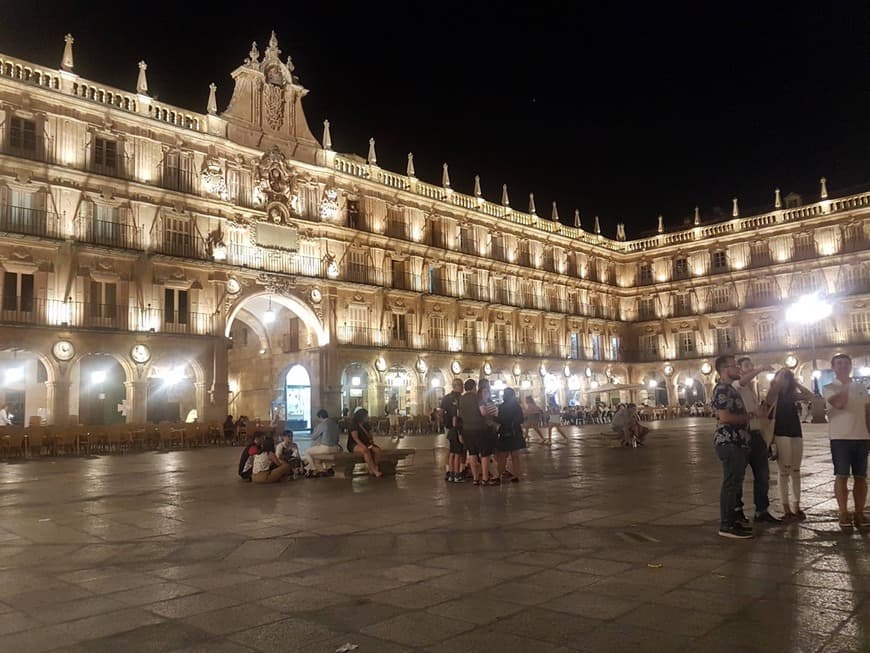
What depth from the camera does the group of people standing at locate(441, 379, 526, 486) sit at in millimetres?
10703

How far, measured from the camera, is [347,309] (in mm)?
36812

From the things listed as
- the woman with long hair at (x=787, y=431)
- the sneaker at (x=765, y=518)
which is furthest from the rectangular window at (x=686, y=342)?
the sneaker at (x=765, y=518)

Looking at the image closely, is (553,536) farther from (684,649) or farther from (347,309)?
(347,309)

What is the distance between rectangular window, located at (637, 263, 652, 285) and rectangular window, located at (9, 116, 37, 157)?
4466 cm

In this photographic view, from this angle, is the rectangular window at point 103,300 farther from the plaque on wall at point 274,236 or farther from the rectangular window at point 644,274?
the rectangular window at point 644,274

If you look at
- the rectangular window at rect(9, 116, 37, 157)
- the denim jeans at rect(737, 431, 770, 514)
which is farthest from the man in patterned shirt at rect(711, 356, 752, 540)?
the rectangular window at rect(9, 116, 37, 157)

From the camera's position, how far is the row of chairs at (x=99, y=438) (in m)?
20.8

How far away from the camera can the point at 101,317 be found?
2802 cm

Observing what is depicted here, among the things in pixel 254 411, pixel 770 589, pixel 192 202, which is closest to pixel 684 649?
pixel 770 589

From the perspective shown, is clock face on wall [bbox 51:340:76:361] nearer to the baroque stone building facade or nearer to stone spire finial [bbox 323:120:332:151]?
the baroque stone building facade

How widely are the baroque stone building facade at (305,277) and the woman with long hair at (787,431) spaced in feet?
85.5

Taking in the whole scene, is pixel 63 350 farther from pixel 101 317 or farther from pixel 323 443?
pixel 323 443

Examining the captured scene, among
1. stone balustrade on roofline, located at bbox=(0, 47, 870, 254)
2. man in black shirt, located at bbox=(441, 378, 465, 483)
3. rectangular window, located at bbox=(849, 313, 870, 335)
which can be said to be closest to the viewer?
man in black shirt, located at bbox=(441, 378, 465, 483)

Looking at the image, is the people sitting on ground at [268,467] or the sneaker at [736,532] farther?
the people sitting on ground at [268,467]
